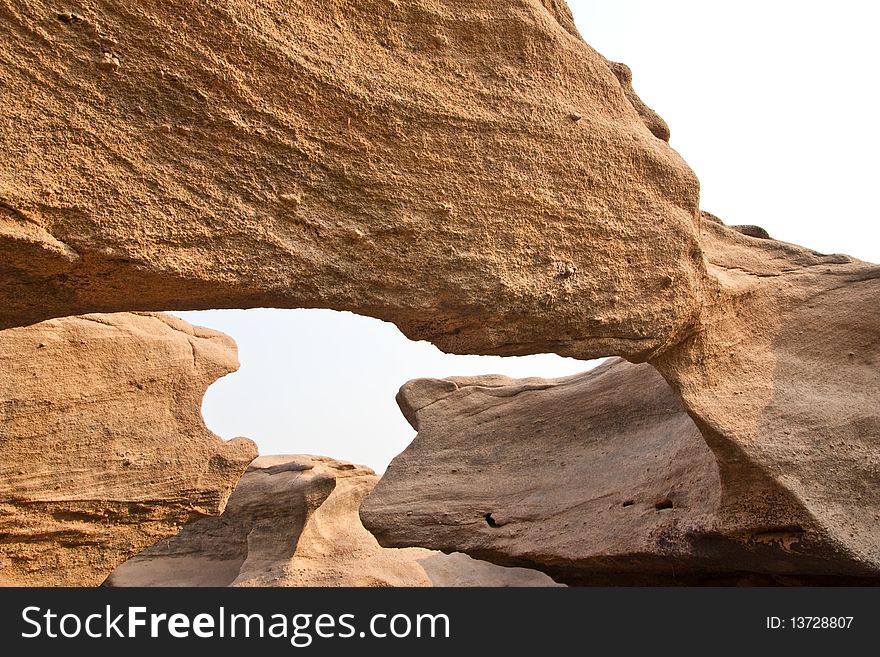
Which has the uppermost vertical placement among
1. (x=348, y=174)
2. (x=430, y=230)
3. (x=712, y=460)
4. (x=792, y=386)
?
(x=348, y=174)

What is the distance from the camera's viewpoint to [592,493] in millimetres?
4773

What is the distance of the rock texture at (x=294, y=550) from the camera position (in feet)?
24.3

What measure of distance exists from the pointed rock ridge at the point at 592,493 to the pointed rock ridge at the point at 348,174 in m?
1.29

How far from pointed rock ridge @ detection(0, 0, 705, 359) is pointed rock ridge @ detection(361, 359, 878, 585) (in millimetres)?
1290

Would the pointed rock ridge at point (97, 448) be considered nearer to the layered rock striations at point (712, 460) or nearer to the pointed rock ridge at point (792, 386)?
the layered rock striations at point (712, 460)

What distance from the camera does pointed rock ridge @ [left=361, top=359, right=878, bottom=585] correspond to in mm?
3811

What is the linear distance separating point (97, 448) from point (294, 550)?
3009 mm

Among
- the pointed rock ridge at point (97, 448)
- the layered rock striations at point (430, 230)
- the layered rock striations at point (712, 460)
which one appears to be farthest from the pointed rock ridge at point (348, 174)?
the pointed rock ridge at point (97, 448)

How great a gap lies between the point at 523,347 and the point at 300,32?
1482 millimetres

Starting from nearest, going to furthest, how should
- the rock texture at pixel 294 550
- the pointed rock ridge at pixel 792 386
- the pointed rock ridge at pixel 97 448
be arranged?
the pointed rock ridge at pixel 792 386 < the pointed rock ridge at pixel 97 448 < the rock texture at pixel 294 550

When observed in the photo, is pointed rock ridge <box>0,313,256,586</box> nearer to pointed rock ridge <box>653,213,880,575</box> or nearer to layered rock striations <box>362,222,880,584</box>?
layered rock striations <box>362,222,880,584</box>

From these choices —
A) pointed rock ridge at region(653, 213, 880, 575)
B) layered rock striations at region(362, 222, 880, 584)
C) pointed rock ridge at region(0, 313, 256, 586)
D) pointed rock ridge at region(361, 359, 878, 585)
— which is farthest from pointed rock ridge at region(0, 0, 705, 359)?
pointed rock ridge at region(0, 313, 256, 586)

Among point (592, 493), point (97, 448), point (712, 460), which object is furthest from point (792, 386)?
point (97, 448)

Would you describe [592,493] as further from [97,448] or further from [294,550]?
[294,550]
